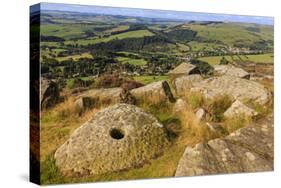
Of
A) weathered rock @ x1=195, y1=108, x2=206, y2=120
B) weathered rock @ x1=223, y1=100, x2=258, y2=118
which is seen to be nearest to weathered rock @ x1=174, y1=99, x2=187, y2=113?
weathered rock @ x1=195, y1=108, x2=206, y2=120

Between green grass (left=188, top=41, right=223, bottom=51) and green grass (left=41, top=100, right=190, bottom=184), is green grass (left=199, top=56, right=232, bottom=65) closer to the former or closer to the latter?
green grass (left=188, top=41, right=223, bottom=51)

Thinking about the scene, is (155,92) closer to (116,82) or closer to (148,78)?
(148,78)

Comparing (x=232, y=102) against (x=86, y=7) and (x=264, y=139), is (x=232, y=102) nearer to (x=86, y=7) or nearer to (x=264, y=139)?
(x=264, y=139)

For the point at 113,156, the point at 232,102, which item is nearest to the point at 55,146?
the point at 113,156

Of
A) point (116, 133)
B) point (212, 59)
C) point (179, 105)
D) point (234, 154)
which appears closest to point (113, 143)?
point (116, 133)

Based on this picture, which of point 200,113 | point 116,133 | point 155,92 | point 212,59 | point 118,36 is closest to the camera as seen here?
point 116,133

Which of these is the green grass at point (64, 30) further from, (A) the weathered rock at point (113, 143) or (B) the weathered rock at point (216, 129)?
(B) the weathered rock at point (216, 129)

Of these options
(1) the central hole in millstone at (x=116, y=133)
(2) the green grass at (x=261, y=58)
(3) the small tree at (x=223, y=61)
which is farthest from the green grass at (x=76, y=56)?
(2) the green grass at (x=261, y=58)

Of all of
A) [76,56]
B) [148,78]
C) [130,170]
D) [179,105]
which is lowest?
[130,170]
